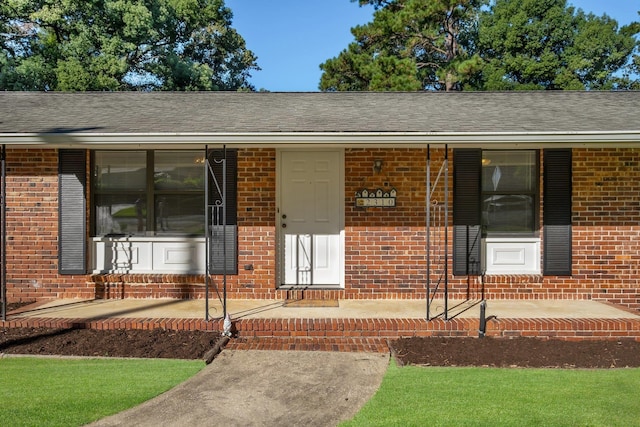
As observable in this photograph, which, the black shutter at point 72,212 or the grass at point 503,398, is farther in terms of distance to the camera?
the black shutter at point 72,212

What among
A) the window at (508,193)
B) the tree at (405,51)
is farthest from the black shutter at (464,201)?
the tree at (405,51)

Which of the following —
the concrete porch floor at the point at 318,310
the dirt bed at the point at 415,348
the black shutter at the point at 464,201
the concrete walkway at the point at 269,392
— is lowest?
the concrete walkway at the point at 269,392

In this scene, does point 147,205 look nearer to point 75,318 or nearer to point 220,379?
point 75,318

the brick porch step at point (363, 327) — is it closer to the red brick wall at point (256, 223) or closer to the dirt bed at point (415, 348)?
the dirt bed at point (415, 348)

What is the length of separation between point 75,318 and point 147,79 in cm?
2009

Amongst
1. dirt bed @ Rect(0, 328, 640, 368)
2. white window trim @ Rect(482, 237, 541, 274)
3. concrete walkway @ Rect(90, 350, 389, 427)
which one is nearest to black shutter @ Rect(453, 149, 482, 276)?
white window trim @ Rect(482, 237, 541, 274)

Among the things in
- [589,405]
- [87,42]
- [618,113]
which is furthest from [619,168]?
[87,42]

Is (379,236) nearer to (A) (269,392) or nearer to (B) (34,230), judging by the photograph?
Answer: (A) (269,392)

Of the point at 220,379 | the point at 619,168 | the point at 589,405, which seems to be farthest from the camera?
the point at 619,168

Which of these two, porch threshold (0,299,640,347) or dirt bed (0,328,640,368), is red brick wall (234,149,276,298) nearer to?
porch threshold (0,299,640,347)

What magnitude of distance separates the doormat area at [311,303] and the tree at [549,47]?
21184 millimetres

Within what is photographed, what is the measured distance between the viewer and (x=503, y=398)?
438 cm

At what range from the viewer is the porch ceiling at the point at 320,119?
6449mm

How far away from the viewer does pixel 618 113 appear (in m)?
8.02
